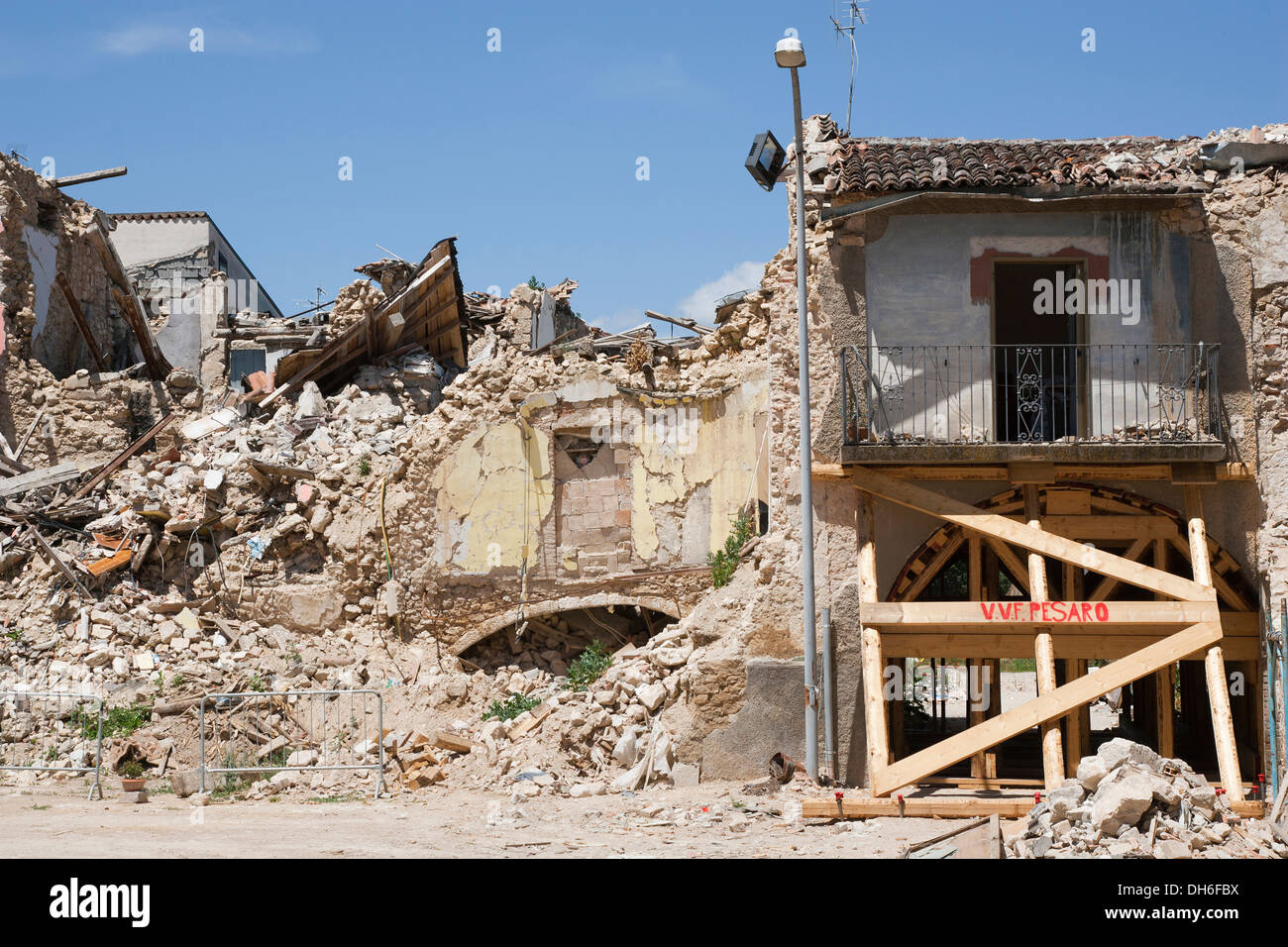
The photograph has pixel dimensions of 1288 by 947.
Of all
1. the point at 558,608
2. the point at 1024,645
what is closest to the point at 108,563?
the point at 558,608

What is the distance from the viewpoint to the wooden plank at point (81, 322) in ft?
82.1

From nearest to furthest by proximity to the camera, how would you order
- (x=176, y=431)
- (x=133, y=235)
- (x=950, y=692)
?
(x=176, y=431), (x=950, y=692), (x=133, y=235)

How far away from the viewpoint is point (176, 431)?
76.3 ft

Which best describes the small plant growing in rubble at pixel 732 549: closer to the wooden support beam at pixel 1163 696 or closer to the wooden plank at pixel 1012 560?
the wooden plank at pixel 1012 560

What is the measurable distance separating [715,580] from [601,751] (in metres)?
3.83

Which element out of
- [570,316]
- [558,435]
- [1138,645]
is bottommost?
[1138,645]

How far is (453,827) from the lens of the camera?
1254 centimetres

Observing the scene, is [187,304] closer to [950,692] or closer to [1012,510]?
[950,692]

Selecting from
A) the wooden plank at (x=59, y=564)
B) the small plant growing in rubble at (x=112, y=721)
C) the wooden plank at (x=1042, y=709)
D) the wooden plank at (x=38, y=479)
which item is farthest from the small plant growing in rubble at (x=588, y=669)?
the wooden plank at (x=38, y=479)

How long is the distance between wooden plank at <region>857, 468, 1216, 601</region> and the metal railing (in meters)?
0.53

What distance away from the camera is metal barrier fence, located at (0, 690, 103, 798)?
1602cm

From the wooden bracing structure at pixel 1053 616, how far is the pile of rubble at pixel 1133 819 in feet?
6.23
